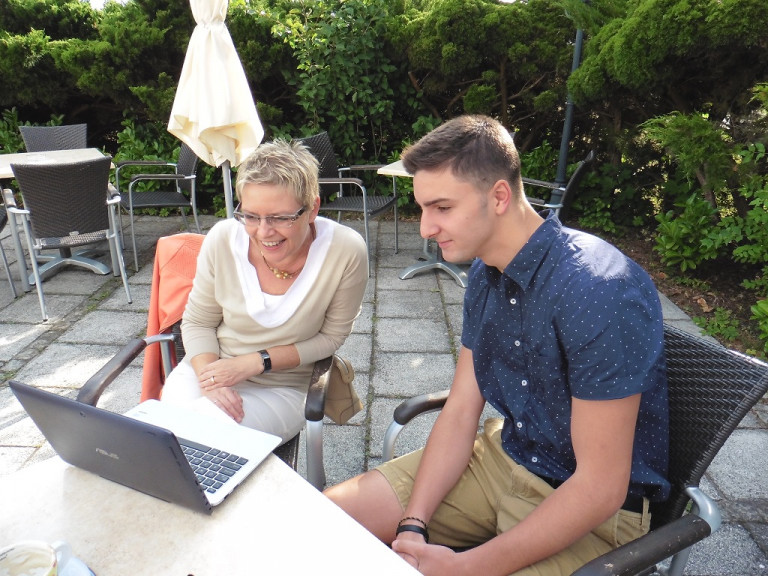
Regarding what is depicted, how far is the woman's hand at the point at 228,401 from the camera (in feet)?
6.12

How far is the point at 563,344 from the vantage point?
1342 mm

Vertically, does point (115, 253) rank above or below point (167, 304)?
below

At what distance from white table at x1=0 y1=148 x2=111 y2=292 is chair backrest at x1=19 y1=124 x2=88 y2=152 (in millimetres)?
247

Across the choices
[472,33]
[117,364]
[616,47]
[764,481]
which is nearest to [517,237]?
[117,364]

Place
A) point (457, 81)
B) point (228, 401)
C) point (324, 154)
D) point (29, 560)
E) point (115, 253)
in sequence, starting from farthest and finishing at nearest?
point (457, 81) → point (324, 154) → point (115, 253) → point (228, 401) → point (29, 560)

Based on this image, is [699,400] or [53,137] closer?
[699,400]

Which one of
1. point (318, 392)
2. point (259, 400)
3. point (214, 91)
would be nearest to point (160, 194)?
point (214, 91)

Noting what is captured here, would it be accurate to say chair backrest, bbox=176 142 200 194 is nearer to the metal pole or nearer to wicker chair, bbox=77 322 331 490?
the metal pole

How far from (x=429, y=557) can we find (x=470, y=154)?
95cm

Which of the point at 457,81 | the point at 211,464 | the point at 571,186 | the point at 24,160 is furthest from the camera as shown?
the point at 457,81

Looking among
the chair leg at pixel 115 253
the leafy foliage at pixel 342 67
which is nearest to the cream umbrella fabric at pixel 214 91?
the chair leg at pixel 115 253

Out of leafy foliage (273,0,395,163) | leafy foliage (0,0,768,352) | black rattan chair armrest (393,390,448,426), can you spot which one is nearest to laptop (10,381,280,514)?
black rattan chair armrest (393,390,448,426)

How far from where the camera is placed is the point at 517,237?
1.44 metres

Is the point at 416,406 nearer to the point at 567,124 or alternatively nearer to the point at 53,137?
the point at 567,124
